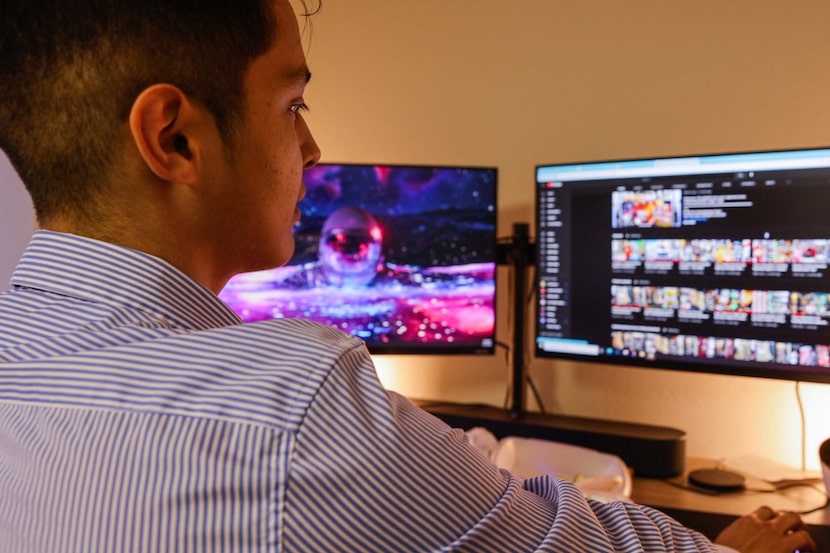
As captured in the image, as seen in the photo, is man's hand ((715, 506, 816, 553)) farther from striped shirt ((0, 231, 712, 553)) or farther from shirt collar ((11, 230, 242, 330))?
shirt collar ((11, 230, 242, 330))

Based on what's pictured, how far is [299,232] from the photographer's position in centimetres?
146

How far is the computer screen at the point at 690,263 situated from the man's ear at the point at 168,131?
0.94m

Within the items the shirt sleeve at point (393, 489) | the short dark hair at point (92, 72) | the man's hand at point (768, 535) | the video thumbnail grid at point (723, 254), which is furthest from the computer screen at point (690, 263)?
the short dark hair at point (92, 72)

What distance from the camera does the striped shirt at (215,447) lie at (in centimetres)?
40

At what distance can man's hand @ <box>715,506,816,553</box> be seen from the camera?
32.3 inches

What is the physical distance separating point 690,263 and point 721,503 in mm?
420

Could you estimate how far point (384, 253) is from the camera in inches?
57.7

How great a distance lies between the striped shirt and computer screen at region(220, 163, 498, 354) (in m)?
0.95

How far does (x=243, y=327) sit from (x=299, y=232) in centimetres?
102

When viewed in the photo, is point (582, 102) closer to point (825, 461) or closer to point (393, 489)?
point (825, 461)

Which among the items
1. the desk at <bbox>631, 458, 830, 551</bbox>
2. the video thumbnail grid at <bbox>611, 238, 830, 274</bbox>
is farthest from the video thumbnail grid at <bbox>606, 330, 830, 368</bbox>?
the desk at <bbox>631, 458, 830, 551</bbox>

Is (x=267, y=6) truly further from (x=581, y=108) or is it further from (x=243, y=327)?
(x=581, y=108)

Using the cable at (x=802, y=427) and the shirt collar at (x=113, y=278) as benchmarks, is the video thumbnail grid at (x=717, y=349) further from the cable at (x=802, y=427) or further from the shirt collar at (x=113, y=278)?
the shirt collar at (x=113, y=278)

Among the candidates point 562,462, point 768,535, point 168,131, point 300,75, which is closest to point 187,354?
point 168,131
